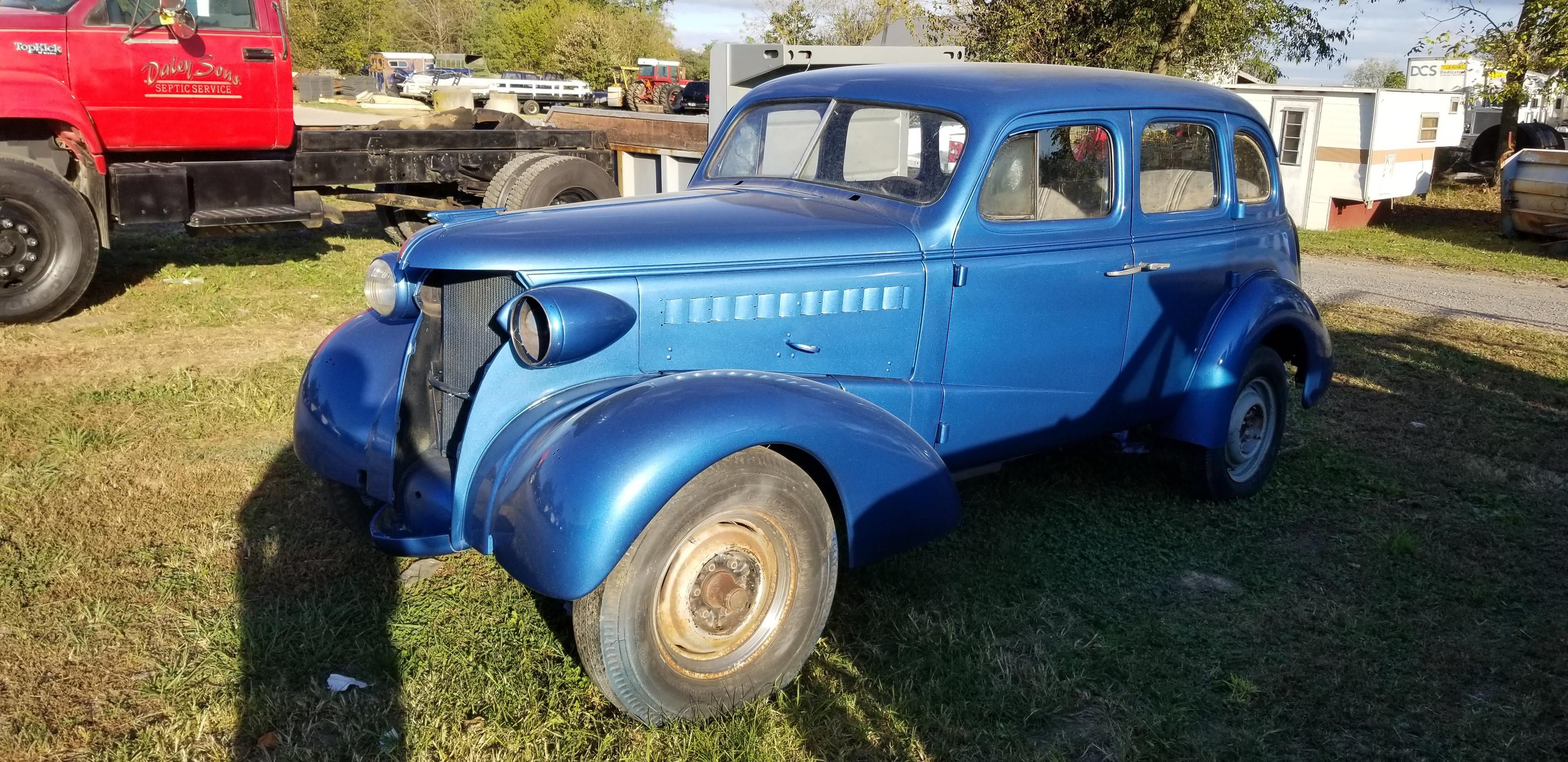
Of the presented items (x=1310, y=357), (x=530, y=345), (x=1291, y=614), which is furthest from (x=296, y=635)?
(x=1310, y=357)

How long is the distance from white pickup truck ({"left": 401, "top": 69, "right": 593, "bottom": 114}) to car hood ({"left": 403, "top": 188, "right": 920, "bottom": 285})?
34.4m

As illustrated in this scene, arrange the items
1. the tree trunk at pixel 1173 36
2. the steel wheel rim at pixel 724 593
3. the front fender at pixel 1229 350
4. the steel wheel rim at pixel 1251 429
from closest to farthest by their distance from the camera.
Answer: the steel wheel rim at pixel 724 593
the front fender at pixel 1229 350
the steel wheel rim at pixel 1251 429
the tree trunk at pixel 1173 36

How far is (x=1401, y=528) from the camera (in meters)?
4.64

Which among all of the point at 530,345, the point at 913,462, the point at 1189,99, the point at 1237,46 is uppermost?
the point at 1237,46

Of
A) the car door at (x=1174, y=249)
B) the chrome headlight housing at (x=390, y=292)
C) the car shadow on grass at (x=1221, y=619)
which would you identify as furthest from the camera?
the car door at (x=1174, y=249)

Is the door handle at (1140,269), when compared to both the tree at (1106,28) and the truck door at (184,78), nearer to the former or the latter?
the truck door at (184,78)

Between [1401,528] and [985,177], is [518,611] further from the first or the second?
[1401,528]

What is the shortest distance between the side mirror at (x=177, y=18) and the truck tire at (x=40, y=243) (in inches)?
49.1

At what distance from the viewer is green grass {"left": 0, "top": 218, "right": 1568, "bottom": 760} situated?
301 cm

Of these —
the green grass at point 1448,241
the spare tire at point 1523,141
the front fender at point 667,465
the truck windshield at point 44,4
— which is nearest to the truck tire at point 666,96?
the spare tire at point 1523,141

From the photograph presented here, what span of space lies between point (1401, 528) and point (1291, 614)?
114cm

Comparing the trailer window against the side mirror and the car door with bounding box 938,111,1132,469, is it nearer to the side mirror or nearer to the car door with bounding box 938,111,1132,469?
→ the car door with bounding box 938,111,1132,469

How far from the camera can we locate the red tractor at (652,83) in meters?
35.2

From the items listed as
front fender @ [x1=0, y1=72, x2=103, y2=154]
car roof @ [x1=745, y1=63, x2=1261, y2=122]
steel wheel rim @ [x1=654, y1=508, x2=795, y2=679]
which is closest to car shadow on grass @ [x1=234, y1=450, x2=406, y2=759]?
steel wheel rim @ [x1=654, y1=508, x2=795, y2=679]
